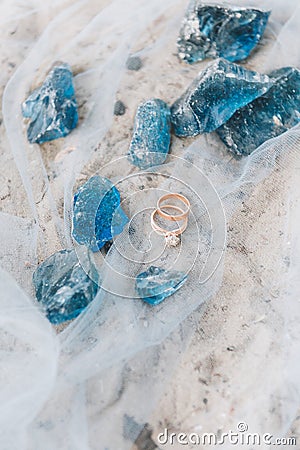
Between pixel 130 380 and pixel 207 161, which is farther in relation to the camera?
pixel 207 161

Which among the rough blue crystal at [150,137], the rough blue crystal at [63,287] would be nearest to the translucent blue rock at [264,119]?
the rough blue crystal at [150,137]

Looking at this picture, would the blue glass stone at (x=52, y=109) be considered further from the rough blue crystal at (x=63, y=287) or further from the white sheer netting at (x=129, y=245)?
the rough blue crystal at (x=63, y=287)

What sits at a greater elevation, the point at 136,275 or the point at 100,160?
the point at 100,160

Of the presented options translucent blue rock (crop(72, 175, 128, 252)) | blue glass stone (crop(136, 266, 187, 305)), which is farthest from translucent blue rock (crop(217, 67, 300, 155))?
blue glass stone (crop(136, 266, 187, 305))

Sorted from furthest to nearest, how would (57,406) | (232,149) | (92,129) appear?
(92,129)
(232,149)
(57,406)

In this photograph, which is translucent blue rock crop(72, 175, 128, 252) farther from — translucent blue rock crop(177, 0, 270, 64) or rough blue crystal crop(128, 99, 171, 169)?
translucent blue rock crop(177, 0, 270, 64)

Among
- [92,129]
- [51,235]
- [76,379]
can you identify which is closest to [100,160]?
[92,129]

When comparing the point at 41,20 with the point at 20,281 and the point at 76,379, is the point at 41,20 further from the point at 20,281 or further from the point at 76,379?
the point at 76,379

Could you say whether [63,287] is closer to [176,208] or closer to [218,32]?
[176,208]
